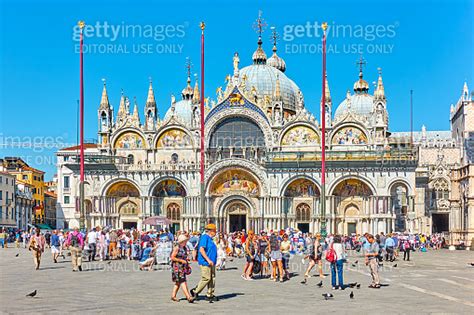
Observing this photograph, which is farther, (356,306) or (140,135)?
(140,135)

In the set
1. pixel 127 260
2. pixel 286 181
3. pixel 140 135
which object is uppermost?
pixel 140 135

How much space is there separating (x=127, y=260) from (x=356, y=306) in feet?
66.2

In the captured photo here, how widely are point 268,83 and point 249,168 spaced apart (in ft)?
50.9

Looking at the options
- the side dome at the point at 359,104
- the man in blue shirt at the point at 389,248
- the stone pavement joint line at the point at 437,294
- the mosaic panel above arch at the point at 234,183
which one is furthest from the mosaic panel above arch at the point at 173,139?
the stone pavement joint line at the point at 437,294

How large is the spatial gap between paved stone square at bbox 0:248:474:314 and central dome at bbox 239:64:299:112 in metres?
47.1

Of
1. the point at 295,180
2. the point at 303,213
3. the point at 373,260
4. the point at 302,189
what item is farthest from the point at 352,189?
the point at 373,260

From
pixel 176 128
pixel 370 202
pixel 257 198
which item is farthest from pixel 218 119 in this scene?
pixel 370 202

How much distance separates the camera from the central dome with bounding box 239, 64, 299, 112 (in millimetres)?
75250

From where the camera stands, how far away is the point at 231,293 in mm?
20250

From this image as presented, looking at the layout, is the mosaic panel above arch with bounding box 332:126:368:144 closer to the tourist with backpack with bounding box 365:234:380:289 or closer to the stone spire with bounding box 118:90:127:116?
the stone spire with bounding box 118:90:127:116

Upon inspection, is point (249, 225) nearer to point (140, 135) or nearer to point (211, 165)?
point (211, 165)

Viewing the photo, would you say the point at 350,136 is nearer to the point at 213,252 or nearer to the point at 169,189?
the point at 169,189

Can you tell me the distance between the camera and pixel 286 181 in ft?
206

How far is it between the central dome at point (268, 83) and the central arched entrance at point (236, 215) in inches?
562
